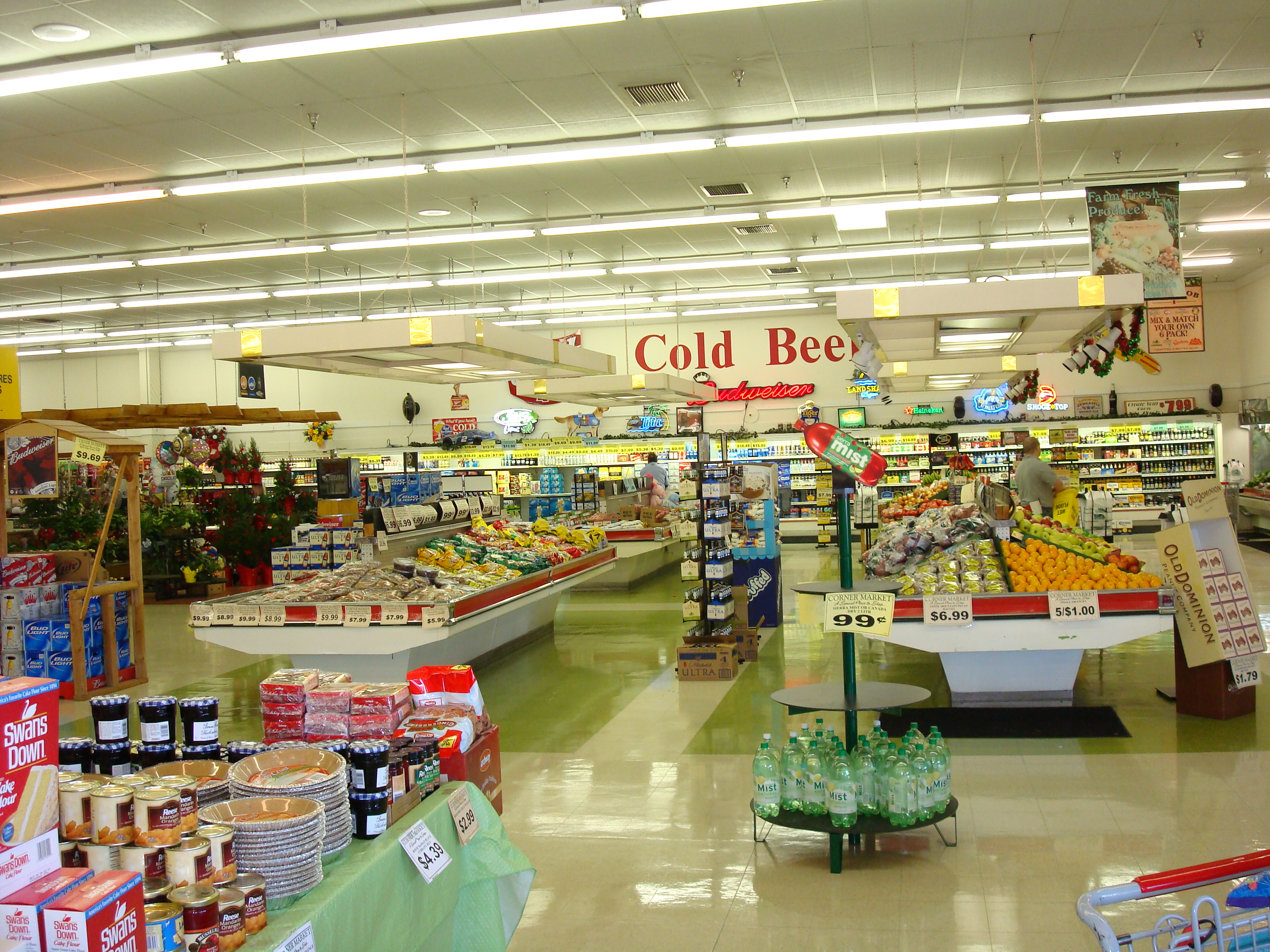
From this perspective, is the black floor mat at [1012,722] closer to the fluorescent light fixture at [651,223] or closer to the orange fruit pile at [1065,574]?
the orange fruit pile at [1065,574]

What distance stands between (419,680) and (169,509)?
11.9m

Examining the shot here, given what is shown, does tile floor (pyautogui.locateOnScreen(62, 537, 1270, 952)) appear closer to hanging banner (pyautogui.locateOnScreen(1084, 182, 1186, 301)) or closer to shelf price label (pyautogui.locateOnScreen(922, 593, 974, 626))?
shelf price label (pyautogui.locateOnScreen(922, 593, 974, 626))

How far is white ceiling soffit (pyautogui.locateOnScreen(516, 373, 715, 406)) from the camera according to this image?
12.9m

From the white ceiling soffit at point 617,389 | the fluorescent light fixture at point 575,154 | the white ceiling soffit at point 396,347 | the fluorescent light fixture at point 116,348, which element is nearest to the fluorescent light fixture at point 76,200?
the fluorescent light fixture at point 575,154

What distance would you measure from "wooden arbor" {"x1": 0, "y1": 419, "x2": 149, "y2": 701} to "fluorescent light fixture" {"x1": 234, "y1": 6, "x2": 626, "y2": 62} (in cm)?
363

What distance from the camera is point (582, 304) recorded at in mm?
17219

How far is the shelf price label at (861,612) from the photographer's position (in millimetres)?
3975

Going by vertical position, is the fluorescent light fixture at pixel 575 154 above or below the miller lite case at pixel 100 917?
above

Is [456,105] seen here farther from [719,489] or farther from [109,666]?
[109,666]

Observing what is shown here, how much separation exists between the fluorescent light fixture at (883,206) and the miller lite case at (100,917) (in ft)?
34.3

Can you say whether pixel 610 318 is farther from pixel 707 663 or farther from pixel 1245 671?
pixel 1245 671

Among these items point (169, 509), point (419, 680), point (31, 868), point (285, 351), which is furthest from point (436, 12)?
point (169, 509)

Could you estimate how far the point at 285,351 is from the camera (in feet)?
22.8

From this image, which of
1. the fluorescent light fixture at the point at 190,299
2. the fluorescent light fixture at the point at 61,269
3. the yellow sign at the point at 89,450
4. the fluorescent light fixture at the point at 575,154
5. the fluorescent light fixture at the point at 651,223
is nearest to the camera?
the yellow sign at the point at 89,450
